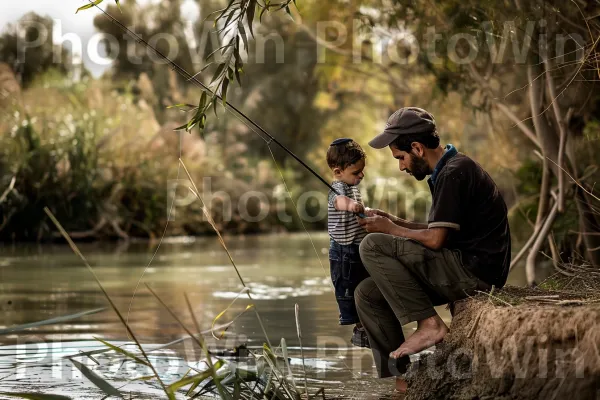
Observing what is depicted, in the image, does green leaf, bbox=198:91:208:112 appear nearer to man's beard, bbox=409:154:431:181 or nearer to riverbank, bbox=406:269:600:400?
man's beard, bbox=409:154:431:181

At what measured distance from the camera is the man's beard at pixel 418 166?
18.3 feet

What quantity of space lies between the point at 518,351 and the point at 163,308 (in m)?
5.88

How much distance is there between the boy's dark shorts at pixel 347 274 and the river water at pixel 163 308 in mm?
405

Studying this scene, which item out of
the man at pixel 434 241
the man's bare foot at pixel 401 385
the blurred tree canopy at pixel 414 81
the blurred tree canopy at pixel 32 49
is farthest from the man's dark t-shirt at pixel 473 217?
the blurred tree canopy at pixel 32 49

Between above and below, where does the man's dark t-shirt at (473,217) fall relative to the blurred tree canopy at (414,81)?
below

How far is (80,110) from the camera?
2188 cm

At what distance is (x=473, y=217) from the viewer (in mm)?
5414

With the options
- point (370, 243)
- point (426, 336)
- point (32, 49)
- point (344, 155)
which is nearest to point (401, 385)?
point (426, 336)

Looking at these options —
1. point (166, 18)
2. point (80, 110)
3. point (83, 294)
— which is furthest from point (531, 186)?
point (166, 18)

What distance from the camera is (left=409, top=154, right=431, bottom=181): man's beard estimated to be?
5.57 metres

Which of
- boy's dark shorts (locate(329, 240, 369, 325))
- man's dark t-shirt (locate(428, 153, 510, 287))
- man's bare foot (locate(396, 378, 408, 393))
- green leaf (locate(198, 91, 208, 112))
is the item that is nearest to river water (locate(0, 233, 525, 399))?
man's bare foot (locate(396, 378, 408, 393))

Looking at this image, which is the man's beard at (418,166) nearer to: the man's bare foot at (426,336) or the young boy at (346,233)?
the young boy at (346,233)

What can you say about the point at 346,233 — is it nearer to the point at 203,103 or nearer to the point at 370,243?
the point at 370,243

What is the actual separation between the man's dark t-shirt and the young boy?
58 centimetres
